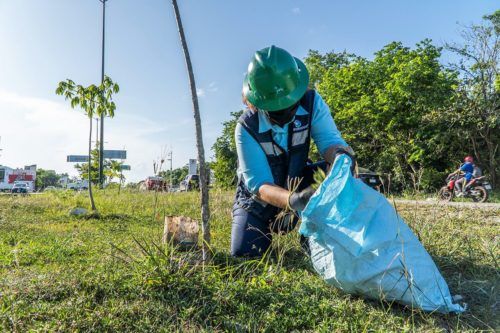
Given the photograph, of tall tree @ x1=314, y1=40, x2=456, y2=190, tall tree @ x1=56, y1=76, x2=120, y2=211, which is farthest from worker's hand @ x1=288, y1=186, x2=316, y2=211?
tall tree @ x1=314, y1=40, x2=456, y2=190

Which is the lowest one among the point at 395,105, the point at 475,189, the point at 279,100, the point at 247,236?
the point at 247,236

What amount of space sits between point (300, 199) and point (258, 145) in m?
0.67

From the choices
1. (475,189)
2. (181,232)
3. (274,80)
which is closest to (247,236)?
(181,232)

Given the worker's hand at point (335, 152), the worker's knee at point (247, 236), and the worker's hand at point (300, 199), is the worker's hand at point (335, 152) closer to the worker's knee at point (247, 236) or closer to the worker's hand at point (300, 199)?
the worker's hand at point (300, 199)

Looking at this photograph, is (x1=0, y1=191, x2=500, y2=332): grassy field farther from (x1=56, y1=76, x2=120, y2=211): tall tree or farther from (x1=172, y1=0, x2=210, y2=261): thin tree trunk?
(x1=56, y1=76, x2=120, y2=211): tall tree

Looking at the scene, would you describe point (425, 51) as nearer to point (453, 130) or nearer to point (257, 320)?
point (453, 130)

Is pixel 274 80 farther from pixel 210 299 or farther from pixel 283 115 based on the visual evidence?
pixel 210 299

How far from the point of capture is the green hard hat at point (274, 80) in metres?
2.17

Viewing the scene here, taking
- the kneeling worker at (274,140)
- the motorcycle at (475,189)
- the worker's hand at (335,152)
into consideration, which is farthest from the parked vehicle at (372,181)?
the motorcycle at (475,189)

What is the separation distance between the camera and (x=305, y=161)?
2.79 metres

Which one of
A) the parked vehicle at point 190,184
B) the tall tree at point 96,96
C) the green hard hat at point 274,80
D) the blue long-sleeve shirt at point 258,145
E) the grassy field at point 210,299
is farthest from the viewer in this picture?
the tall tree at point 96,96

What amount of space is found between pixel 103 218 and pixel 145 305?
4.61 m

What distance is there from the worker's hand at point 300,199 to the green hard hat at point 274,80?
63cm

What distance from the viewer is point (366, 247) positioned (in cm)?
164
